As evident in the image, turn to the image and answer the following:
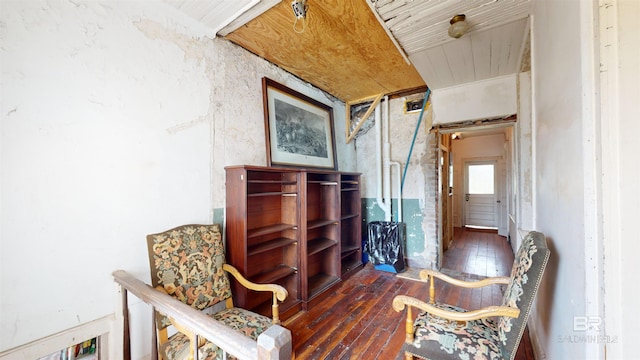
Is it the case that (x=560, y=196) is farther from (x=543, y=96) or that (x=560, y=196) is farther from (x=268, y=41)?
(x=268, y=41)

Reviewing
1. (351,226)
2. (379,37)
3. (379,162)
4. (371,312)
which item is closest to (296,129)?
(379,37)

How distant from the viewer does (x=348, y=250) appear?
3.42m

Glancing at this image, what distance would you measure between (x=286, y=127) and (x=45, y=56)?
1.86m

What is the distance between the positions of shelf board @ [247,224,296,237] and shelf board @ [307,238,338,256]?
0.40 m

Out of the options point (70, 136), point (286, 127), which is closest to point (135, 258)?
point (70, 136)

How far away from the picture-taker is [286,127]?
278cm

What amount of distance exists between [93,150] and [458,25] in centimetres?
274

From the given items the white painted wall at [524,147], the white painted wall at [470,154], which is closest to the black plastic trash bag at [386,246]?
the white painted wall at [524,147]

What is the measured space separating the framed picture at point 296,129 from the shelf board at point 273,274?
1122 millimetres

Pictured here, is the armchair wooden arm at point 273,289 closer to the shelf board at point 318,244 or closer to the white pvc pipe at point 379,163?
the shelf board at point 318,244

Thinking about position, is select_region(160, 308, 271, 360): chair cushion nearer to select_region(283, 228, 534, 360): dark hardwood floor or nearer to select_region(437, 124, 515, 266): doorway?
select_region(283, 228, 534, 360): dark hardwood floor

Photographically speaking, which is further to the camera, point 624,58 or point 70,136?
point 70,136

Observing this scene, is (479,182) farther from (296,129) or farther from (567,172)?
(567,172)

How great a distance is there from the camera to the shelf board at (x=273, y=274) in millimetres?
2226
